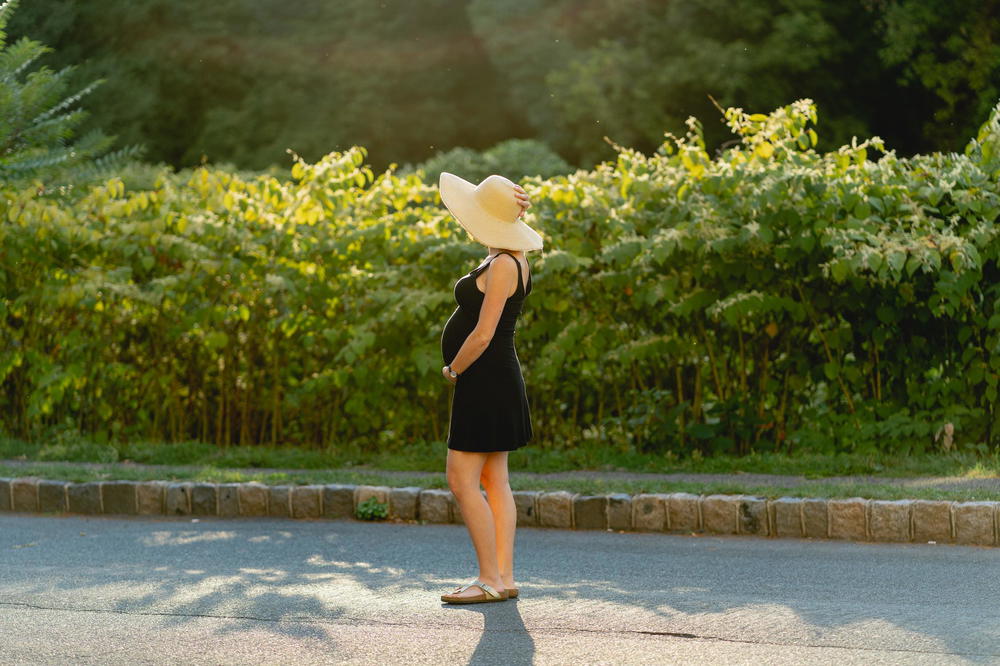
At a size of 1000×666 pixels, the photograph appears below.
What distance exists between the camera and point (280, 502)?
30.1 ft

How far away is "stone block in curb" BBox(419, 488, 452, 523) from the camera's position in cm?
877

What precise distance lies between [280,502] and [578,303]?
2706 millimetres

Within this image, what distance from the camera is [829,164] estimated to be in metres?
9.80

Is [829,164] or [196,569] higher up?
[829,164]

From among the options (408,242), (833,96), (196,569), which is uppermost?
(833,96)

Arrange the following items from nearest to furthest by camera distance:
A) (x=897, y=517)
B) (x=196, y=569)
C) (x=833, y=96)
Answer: (x=196, y=569)
(x=897, y=517)
(x=833, y=96)

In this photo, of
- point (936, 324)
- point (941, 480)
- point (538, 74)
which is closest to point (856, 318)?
point (936, 324)

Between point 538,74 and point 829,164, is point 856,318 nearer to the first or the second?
point 829,164

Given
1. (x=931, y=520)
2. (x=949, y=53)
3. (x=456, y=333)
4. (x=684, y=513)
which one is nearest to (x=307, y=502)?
(x=684, y=513)

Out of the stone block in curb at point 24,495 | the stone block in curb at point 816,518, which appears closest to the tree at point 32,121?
the stone block in curb at point 24,495

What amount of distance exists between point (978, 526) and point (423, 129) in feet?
104

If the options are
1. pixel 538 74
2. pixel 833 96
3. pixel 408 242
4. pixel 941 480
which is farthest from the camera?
pixel 538 74

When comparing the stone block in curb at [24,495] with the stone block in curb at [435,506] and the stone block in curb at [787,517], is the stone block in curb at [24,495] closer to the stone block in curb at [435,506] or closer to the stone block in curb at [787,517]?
the stone block in curb at [435,506]

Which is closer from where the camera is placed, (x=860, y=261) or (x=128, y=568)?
(x=128, y=568)
